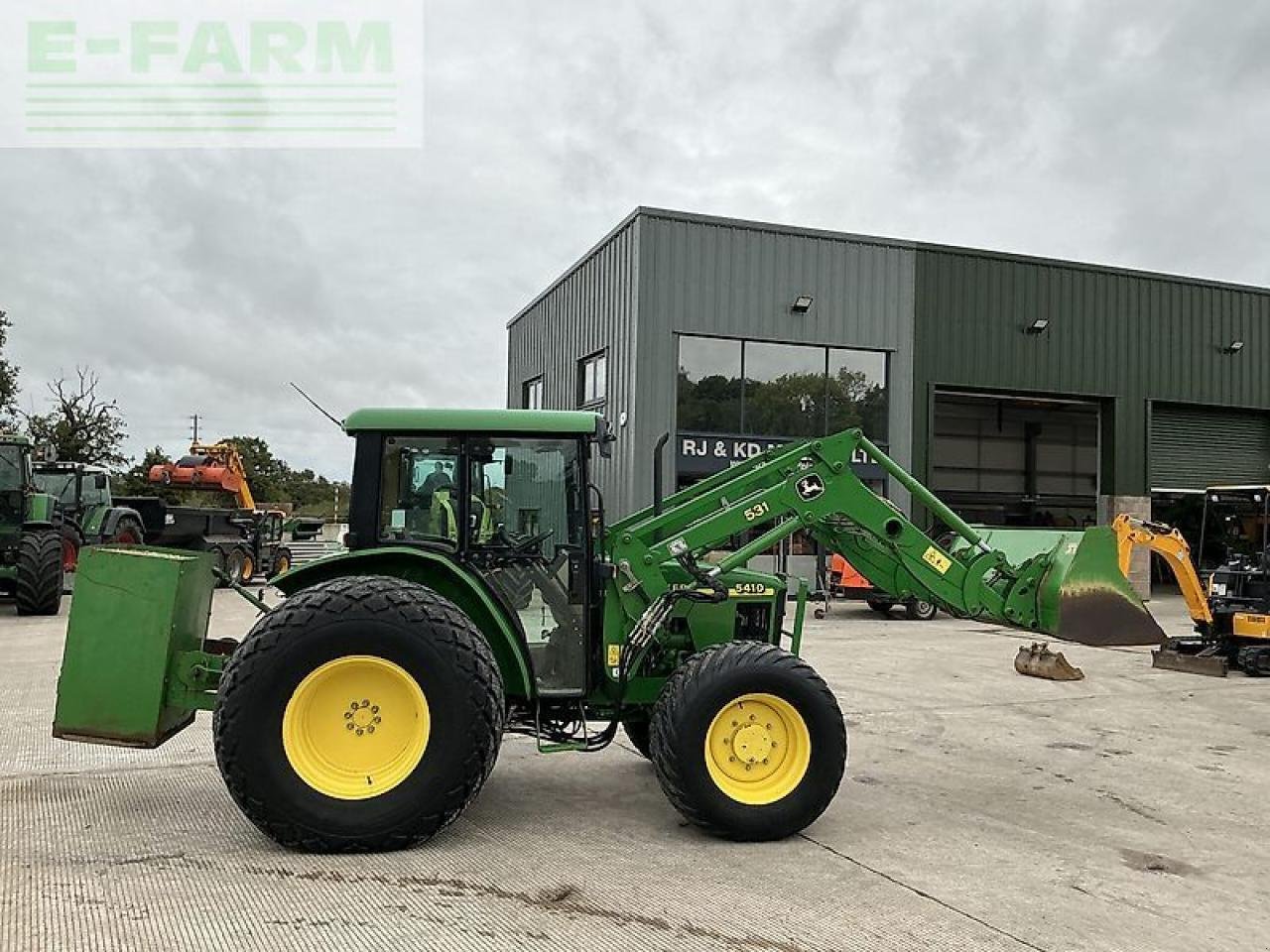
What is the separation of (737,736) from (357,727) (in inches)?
74.1

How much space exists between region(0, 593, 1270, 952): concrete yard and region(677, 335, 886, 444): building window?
11704 mm

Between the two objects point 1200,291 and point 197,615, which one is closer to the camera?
point 197,615

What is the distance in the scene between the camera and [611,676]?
573 centimetres

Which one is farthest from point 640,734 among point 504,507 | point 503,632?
point 504,507

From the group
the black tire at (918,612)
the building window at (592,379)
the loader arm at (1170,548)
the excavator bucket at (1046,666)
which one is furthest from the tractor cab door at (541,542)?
the building window at (592,379)

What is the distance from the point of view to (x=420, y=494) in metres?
5.54

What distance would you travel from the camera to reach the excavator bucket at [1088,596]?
613 cm

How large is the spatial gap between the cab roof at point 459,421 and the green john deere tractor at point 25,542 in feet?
39.0

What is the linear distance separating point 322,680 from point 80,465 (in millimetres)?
17531

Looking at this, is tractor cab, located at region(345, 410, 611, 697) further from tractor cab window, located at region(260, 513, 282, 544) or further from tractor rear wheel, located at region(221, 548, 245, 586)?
tractor cab window, located at region(260, 513, 282, 544)

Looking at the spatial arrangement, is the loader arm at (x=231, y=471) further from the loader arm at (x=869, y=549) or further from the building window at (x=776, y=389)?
the loader arm at (x=869, y=549)

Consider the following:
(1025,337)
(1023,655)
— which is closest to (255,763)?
(1023,655)

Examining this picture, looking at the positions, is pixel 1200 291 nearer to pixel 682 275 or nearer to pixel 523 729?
pixel 682 275

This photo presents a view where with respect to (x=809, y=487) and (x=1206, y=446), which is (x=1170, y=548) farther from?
(x=1206, y=446)
